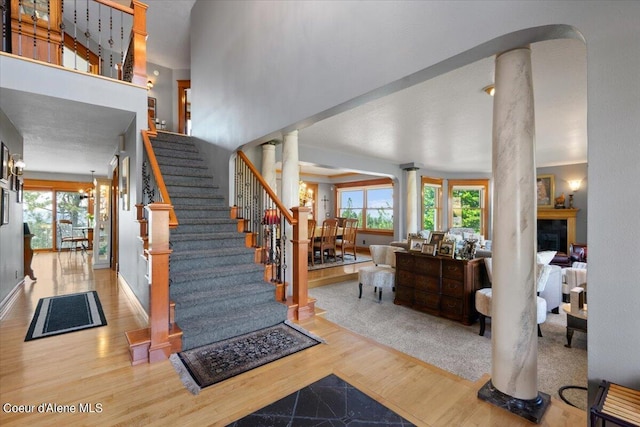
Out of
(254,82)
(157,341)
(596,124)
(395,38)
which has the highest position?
(254,82)

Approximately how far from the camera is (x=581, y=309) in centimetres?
315

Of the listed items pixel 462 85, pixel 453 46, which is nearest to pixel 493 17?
pixel 453 46

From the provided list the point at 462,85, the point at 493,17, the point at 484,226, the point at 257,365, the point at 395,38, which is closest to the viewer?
the point at 493,17

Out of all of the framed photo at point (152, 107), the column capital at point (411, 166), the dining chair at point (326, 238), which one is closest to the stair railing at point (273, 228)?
the dining chair at point (326, 238)

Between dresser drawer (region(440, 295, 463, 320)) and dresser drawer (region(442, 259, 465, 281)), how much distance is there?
0.30 m

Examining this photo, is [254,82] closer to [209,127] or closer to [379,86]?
[209,127]

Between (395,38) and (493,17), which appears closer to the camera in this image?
(493,17)

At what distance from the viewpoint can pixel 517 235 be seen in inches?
74.8

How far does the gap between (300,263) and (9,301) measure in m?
4.20

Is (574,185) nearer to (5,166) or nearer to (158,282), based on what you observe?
(158,282)

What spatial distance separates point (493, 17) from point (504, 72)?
0.36m

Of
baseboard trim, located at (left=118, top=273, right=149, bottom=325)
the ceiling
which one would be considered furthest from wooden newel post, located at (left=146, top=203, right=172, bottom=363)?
the ceiling

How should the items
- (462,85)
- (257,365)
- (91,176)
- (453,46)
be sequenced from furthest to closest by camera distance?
1. (91,176)
2. (462,85)
3. (257,365)
4. (453,46)

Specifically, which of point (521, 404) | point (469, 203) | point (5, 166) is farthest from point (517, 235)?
point (469, 203)
